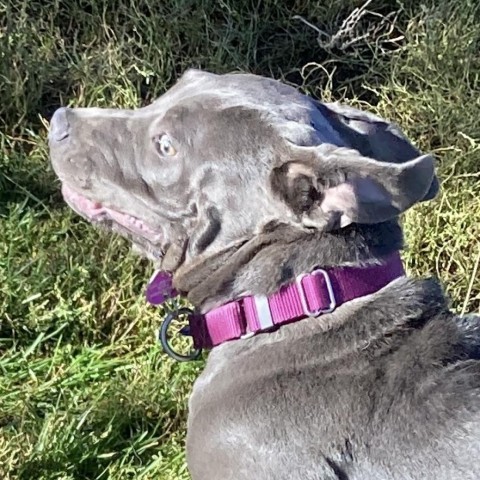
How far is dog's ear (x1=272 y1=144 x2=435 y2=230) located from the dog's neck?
0.07 metres

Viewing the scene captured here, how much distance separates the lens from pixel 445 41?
17.3 ft

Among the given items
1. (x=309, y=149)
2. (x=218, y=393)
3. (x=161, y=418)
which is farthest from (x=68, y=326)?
(x=309, y=149)

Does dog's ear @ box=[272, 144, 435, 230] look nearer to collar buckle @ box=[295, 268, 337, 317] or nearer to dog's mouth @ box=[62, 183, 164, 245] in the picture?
collar buckle @ box=[295, 268, 337, 317]

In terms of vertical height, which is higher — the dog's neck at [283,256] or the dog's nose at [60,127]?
the dog's nose at [60,127]

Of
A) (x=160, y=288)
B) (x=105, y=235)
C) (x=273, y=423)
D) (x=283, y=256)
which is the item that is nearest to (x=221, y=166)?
(x=283, y=256)

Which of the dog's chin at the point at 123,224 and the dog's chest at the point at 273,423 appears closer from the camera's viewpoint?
the dog's chest at the point at 273,423

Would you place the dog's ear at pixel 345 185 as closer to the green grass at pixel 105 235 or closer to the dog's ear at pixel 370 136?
the dog's ear at pixel 370 136

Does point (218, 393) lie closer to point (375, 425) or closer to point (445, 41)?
point (375, 425)

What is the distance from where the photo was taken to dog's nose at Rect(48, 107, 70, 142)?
3.62 meters

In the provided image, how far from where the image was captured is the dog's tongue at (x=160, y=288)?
371cm

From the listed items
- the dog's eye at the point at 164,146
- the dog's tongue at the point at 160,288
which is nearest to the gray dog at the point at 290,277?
the dog's eye at the point at 164,146

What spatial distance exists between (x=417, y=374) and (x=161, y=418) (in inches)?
60.4

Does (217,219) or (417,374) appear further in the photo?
(217,219)

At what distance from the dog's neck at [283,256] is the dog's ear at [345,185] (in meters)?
0.07
